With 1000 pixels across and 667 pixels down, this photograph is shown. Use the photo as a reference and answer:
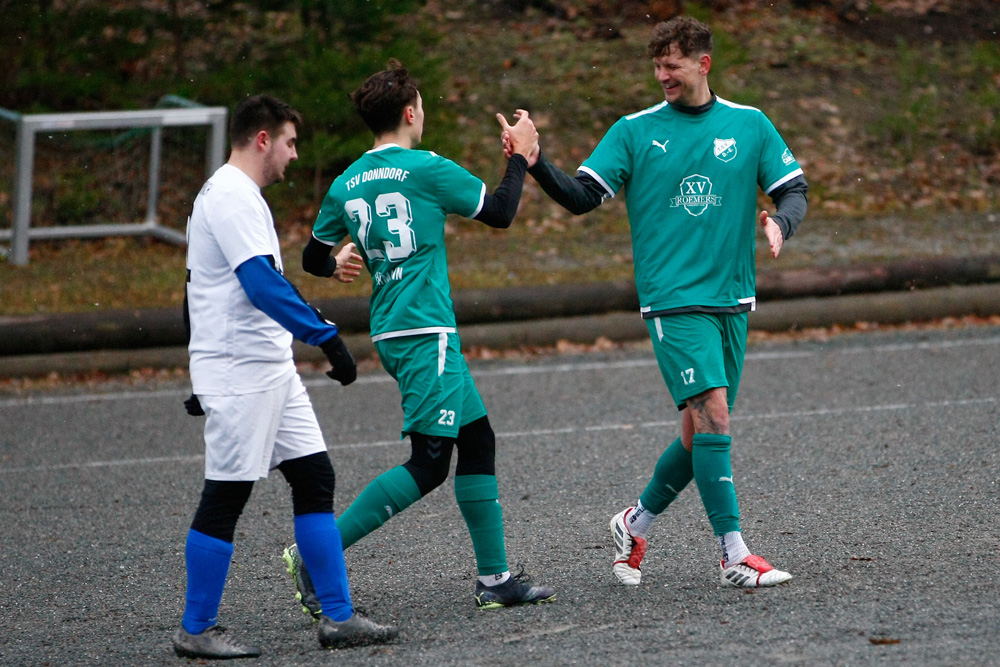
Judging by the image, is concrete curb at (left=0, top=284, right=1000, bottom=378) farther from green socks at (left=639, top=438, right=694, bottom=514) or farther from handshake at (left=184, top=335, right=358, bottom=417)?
handshake at (left=184, top=335, right=358, bottom=417)

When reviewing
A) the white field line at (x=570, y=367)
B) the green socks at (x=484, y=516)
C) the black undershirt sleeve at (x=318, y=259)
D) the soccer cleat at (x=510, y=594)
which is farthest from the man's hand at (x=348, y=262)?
the white field line at (x=570, y=367)

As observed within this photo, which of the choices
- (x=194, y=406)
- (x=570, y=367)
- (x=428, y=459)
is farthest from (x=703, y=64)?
(x=570, y=367)

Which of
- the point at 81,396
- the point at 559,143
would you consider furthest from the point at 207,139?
the point at 81,396

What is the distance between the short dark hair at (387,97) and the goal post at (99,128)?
9449mm

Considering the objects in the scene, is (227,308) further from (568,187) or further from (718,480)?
(718,480)

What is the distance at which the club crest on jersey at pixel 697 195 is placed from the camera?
4.72 m

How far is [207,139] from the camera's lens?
14391mm

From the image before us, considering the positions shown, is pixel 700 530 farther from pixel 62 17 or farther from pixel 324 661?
pixel 62 17

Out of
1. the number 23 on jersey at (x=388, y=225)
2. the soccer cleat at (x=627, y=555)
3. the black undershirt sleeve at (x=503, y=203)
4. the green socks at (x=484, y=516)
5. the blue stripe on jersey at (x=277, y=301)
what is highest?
the black undershirt sleeve at (x=503, y=203)

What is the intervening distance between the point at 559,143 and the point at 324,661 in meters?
12.9

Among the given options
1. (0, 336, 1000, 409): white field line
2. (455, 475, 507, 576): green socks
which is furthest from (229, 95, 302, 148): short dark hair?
(0, 336, 1000, 409): white field line

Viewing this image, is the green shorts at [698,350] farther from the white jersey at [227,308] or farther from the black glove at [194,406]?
the black glove at [194,406]

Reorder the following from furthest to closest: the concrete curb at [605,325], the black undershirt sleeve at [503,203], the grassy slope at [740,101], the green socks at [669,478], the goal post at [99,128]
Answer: the goal post at [99,128]
the grassy slope at [740,101]
the concrete curb at [605,325]
the green socks at [669,478]
the black undershirt sleeve at [503,203]

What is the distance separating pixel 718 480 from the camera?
461cm
